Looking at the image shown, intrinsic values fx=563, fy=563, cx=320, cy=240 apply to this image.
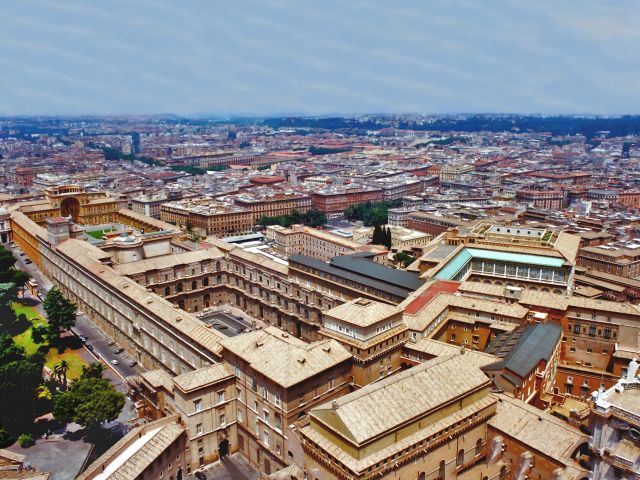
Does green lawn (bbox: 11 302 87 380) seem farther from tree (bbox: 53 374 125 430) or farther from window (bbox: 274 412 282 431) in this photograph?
window (bbox: 274 412 282 431)

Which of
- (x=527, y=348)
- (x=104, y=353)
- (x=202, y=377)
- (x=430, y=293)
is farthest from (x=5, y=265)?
(x=527, y=348)

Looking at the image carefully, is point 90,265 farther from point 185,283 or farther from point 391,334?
point 391,334

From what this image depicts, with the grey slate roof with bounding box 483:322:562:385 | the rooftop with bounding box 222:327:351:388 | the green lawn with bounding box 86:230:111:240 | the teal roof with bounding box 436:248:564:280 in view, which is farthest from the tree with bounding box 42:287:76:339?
the grey slate roof with bounding box 483:322:562:385

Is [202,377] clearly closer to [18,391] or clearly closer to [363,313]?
[363,313]

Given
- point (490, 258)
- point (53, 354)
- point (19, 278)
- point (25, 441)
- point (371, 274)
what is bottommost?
point (53, 354)

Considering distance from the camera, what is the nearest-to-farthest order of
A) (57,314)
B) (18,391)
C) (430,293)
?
(18,391) → (430,293) → (57,314)

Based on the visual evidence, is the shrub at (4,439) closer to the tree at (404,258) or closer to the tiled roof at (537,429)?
the tiled roof at (537,429)

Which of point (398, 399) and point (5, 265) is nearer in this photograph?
point (398, 399)
